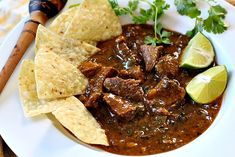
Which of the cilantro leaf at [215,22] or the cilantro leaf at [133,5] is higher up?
the cilantro leaf at [133,5]

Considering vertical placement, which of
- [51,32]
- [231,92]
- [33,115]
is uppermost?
[51,32]

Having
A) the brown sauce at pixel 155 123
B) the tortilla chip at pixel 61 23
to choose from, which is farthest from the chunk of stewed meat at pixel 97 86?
the tortilla chip at pixel 61 23

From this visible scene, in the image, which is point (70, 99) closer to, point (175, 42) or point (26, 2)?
point (175, 42)

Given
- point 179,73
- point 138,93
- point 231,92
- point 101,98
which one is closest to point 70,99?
point 101,98

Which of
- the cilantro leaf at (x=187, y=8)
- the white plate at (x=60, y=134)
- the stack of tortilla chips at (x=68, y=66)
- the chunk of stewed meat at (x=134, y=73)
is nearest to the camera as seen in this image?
the white plate at (x=60, y=134)

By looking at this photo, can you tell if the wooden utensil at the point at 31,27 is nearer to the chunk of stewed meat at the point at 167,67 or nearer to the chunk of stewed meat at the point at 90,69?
the chunk of stewed meat at the point at 90,69

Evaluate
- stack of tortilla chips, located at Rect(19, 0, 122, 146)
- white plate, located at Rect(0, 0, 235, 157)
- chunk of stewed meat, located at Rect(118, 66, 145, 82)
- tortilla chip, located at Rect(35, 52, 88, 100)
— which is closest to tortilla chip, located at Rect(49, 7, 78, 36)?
stack of tortilla chips, located at Rect(19, 0, 122, 146)
